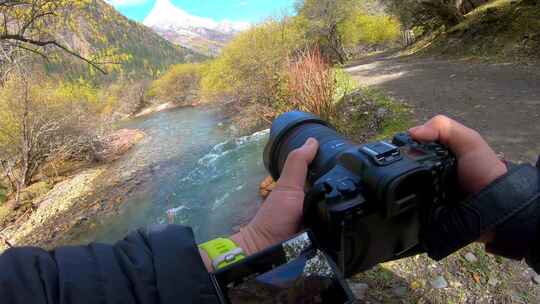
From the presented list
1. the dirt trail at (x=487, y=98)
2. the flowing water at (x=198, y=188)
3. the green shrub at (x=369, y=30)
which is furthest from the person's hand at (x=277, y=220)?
the green shrub at (x=369, y=30)

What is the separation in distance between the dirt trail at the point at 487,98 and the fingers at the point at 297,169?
2.52m

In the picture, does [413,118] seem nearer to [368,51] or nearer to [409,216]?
[409,216]

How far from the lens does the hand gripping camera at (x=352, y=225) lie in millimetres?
625

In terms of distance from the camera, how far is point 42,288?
Result: 0.54m

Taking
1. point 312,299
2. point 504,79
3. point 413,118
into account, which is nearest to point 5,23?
point 312,299

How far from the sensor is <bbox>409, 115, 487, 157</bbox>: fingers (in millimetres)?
854

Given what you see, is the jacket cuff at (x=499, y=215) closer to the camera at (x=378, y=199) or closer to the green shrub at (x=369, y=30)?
the camera at (x=378, y=199)

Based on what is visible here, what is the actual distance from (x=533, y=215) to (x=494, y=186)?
10 centimetres

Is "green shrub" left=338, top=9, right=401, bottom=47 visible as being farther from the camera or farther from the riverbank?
the camera

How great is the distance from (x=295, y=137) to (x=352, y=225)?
0.53 metres

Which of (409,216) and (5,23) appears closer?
(409,216)

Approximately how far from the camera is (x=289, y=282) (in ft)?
2.07

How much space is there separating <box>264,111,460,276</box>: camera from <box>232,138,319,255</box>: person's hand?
52 millimetres

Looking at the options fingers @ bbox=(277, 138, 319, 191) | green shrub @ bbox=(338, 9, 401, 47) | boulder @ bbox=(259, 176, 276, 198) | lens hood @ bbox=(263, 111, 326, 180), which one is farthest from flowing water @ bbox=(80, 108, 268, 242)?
green shrub @ bbox=(338, 9, 401, 47)
